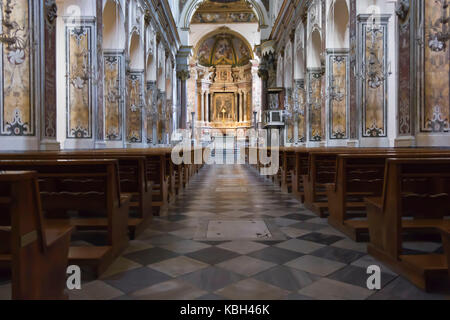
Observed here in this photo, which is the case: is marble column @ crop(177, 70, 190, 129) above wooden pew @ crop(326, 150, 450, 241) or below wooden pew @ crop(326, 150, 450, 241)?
above

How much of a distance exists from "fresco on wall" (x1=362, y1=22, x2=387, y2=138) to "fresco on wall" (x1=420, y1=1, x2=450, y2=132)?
2173 millimetres

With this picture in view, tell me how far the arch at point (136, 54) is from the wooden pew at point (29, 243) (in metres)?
11.3

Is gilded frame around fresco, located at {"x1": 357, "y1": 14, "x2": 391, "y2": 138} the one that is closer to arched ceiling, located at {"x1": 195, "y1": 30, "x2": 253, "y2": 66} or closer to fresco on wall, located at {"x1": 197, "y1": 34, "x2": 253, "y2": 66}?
arched ceiling, located at {"x1": 195, "y1": 30, "x2": 253, "y2": 66}

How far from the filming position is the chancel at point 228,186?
2.22 m

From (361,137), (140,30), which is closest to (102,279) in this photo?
(361,137)

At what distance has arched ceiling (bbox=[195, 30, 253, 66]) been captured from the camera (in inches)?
1173

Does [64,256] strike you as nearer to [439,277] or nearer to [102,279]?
[102,279]

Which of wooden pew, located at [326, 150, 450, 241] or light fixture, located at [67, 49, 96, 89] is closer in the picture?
wooden pew, located at [326, 150, 450, 241]

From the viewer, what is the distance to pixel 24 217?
1.58 m

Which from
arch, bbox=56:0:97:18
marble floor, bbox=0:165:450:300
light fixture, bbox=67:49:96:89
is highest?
arch, bbox=56:0:97:18

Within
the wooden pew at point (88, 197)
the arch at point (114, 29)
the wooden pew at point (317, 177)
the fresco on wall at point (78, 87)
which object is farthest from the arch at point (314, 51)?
the wooden pew at point (88, 197)

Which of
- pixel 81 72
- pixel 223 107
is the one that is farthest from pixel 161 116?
pixel 223 107

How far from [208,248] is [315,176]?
2323mm

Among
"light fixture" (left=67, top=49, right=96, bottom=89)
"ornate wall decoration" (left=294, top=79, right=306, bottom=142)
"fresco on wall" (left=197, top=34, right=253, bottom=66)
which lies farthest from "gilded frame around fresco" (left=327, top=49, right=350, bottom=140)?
"fresco on wall" (left=197, top=34, right=253, bottom=66)
